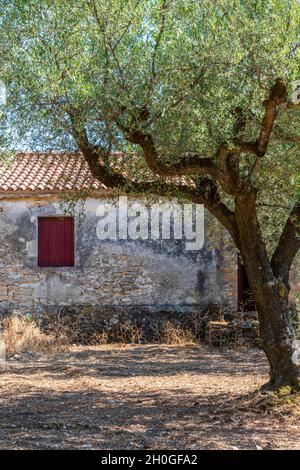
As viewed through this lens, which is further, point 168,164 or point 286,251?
point 286,251

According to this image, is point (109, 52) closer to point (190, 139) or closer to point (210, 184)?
point (190, 139)

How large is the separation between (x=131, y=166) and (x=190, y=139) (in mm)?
1571

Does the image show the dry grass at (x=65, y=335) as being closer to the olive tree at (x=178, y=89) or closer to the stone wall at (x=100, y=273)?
the stone wall at (x=100, y=273)

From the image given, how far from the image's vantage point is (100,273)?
1850 cm

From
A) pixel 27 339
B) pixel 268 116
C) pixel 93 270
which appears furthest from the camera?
pixel 93 270

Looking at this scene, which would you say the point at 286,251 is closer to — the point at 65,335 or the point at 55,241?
the point at 65,335

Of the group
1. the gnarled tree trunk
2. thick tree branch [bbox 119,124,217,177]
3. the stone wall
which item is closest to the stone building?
the stone wall

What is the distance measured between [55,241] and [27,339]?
3.44m

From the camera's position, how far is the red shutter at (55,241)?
18.7 m

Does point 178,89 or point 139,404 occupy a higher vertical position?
point 178,89

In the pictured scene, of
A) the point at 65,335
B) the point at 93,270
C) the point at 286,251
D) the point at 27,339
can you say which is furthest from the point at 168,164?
the point at 93,270

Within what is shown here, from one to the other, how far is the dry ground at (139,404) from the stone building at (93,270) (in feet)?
11.2

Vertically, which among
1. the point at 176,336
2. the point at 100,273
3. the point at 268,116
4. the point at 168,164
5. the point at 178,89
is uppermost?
the point at 178,89

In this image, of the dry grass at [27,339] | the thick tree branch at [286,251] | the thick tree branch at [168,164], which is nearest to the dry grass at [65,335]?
the dry grass at [27,339]
